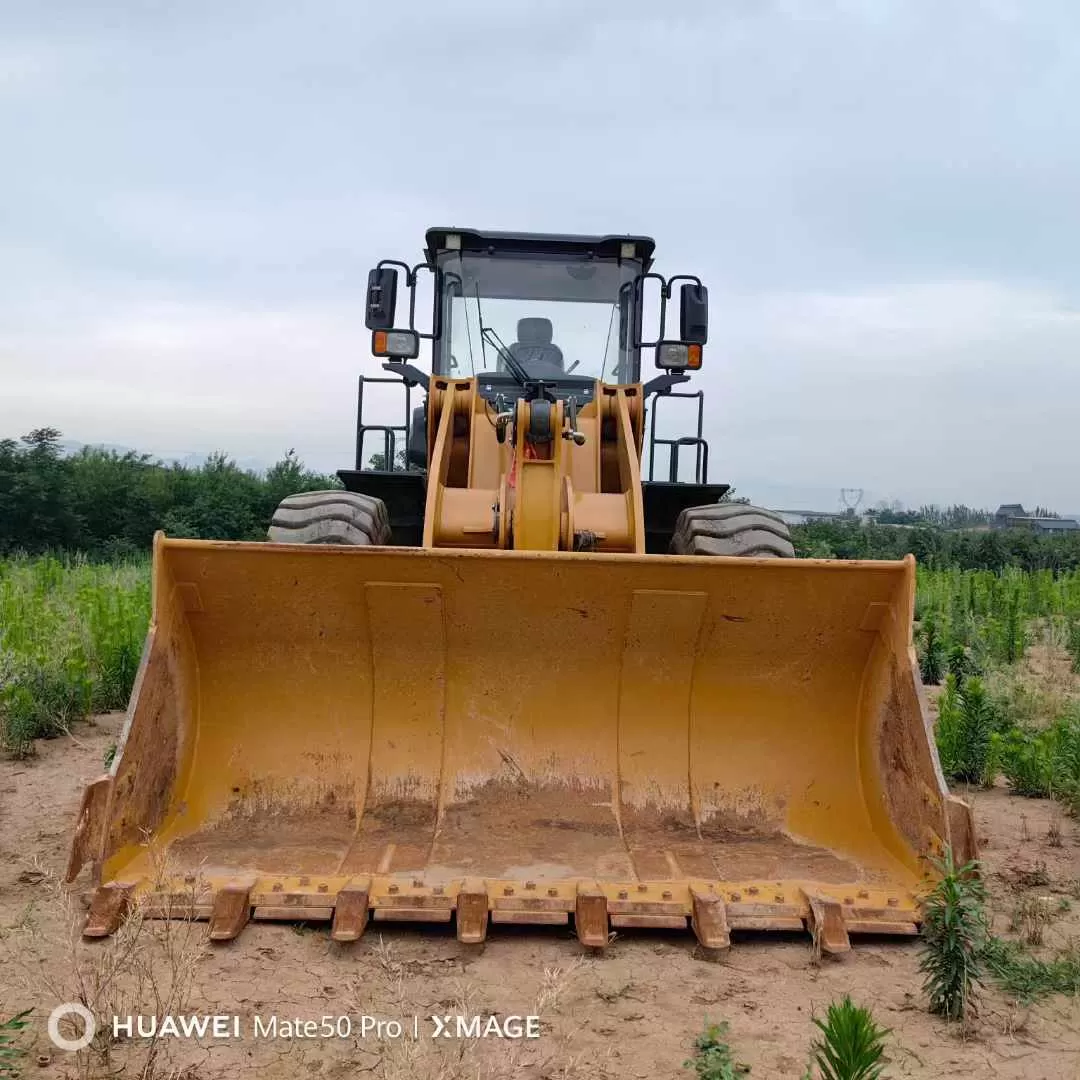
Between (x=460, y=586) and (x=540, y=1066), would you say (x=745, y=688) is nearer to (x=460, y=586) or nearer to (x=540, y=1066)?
(x=460, y=586)

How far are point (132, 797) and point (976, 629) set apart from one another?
8476 mm

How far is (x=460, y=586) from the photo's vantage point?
3.93 metres

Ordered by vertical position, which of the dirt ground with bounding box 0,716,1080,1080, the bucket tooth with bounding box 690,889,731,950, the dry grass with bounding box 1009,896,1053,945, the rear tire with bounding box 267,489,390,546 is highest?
the rear tire with bounding box 267,489,390,546

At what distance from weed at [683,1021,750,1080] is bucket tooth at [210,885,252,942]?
4.66 ft

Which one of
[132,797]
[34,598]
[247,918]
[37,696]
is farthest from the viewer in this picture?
[34,598]

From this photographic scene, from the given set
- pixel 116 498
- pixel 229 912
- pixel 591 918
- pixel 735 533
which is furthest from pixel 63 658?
pixel 116 498

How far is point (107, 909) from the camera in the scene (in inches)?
122

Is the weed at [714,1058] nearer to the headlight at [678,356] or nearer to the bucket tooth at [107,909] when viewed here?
the bucket tooth at [107,909]

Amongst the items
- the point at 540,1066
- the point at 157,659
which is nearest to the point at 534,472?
the point at 157,659

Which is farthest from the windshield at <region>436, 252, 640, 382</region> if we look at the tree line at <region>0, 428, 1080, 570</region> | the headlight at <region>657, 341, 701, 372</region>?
the tree line at <region>0, 428, 1080, 570</region>

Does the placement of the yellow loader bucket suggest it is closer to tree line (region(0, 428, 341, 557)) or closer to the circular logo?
the circular logo

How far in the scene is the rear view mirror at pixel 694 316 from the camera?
19.0 ft

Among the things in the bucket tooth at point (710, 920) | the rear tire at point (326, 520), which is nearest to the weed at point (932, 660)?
the rear tire at point (326, 520)

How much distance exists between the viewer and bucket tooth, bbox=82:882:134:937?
3.05 m
